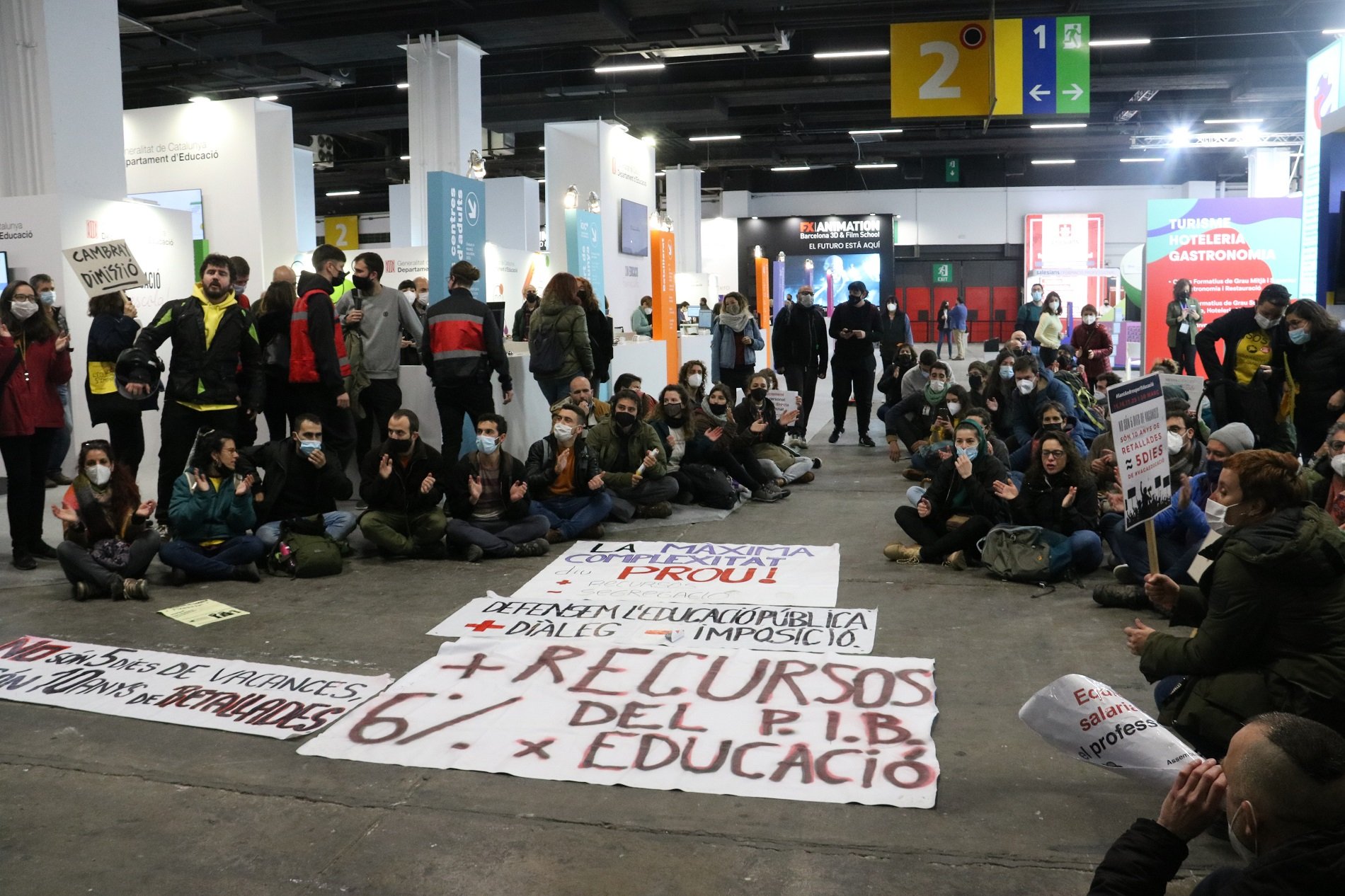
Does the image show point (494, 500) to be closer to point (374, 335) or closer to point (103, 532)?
point (374, 335)

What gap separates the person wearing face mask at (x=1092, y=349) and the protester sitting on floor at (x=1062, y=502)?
8.07m

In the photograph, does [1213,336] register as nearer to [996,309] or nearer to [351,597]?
[351,597]

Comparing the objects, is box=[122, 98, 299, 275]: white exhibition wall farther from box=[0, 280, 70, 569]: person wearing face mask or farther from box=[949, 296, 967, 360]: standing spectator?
box=[949, 296, 967, 360]: standing spectator

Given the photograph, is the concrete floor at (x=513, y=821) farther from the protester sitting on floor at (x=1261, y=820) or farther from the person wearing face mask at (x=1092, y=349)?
the person wearing face mask at (x=1092, y=349)

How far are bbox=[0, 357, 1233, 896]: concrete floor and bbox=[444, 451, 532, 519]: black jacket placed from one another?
218 cm

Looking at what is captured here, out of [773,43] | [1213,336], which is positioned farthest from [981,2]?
[1213,336]

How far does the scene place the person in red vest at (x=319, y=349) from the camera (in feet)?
24.0

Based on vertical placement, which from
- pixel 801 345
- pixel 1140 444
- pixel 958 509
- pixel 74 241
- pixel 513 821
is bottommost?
pixel 513 821

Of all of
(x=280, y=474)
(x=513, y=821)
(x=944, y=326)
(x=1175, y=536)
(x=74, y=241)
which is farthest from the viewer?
(x=944, y=326)

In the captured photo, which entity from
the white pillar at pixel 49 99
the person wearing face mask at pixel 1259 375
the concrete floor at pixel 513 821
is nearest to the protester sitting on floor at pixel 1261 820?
the concrete floor at pixel 513 821

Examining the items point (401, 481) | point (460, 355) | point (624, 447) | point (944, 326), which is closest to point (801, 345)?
point (624, 447)

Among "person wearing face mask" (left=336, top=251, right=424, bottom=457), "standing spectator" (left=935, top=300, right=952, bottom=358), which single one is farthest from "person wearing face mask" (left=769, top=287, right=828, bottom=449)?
"standing spectator" (left=935, top=300, right=952, bottom=358)

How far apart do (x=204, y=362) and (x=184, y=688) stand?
278 centimetres

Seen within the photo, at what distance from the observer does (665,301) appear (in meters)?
15.1
